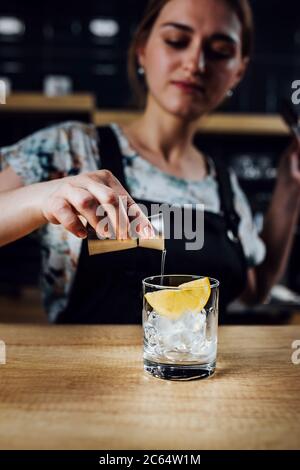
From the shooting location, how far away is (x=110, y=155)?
1.47 meters

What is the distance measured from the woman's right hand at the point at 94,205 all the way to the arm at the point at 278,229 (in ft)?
3.25

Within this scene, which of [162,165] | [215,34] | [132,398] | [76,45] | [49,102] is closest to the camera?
[132,398]

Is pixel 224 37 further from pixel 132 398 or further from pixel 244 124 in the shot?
pixel 244 124

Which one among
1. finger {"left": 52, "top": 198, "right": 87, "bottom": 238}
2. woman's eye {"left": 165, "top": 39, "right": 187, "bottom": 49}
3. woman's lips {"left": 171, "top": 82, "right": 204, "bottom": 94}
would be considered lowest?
finger {"left": 52, "top": 198, "right": 87, "bottom": 238}

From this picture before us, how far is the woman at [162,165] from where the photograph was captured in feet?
4.58

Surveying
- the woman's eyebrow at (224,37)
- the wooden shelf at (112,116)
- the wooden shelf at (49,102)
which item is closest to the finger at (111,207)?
the woman's eyebrow at (224,37)

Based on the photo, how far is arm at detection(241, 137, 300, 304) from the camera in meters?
1.76

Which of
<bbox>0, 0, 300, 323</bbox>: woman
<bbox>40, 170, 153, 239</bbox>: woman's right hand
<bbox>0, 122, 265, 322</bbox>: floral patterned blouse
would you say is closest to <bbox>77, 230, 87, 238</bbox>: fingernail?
<bbox>40, 170, 153, 239</bbox>: woman's right hand

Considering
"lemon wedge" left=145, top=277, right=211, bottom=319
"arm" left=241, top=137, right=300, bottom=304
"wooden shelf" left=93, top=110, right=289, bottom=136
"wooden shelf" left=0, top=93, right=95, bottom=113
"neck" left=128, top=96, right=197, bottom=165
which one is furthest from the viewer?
"wooden shelf" left=93, top=110, right=289, bottom=136

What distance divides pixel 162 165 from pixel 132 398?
99 cm

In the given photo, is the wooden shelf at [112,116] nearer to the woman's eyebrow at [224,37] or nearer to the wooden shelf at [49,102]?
the wooden shelf at [49,102]

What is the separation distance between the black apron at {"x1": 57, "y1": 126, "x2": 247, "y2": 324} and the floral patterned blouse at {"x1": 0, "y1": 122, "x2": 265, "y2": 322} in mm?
29

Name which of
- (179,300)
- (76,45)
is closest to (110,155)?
(179,300)

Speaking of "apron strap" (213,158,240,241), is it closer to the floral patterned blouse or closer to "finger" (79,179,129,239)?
the floral patterned blouse
